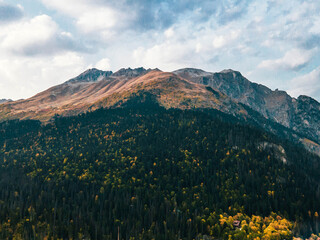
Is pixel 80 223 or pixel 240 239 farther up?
pixel 80 223

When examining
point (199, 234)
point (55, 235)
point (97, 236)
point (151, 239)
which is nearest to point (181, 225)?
point (199, 234)

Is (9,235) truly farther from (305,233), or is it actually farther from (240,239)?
(305,233)

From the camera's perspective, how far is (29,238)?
16725 centimetres

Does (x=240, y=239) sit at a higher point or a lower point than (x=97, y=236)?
lower

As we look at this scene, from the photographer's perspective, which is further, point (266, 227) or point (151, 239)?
point (266, 227)

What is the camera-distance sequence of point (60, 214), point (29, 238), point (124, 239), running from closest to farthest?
1. point (29, 238)
2. point (124, 239)
3. point (60, 214)

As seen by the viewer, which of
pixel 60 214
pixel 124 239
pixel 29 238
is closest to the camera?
pixel 29 238

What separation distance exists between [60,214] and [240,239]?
5535 inches

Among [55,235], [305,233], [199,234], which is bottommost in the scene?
[305,233]

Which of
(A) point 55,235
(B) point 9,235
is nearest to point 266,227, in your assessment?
(A) point 55,235

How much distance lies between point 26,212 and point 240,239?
170764 millimetres

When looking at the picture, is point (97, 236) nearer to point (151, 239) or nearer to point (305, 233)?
point (151, 239)

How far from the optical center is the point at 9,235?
550 feet

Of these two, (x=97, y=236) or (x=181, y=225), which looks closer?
(x=97, y=236)
